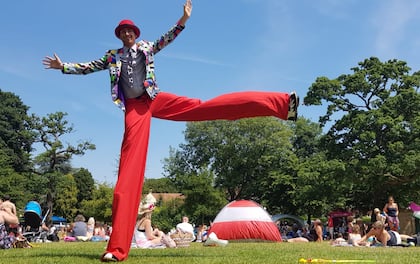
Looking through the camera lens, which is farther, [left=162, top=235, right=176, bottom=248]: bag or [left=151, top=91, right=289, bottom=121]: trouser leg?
[left=162, top=235, right=176, bottom=248]: bag

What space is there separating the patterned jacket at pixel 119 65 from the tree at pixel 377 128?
22.2 metres

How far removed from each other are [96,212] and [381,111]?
34.1 m

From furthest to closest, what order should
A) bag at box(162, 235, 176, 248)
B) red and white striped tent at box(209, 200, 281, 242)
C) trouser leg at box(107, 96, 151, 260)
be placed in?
red and white striped tent at box(209, 200, 281, 242) < bag at box(162, 235, 176, 248) < trouser leg at box(107, 96, 151, 260)

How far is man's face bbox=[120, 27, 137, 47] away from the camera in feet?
21.1

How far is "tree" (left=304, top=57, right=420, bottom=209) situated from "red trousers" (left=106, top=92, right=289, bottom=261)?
71.6ft

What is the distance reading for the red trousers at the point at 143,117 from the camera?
581cm

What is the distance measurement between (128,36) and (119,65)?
42 cm

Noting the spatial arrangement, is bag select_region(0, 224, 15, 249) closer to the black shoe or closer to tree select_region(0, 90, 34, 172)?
the black shoe

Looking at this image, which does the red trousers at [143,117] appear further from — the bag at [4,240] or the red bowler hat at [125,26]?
the bag at [4,240]

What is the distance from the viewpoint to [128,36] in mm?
6430

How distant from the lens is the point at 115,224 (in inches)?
227

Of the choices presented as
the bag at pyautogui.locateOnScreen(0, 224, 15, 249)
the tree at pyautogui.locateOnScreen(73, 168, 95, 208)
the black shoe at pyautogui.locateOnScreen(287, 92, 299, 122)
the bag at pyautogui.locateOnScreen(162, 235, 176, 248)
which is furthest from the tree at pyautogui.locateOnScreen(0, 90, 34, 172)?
the black shoe at pyautogui.locateOnScreen(287, 92, 299, 122)

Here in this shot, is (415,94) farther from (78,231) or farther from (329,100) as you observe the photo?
(78,231)

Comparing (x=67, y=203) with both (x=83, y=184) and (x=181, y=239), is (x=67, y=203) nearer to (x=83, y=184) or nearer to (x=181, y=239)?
(x=83, y=184)
